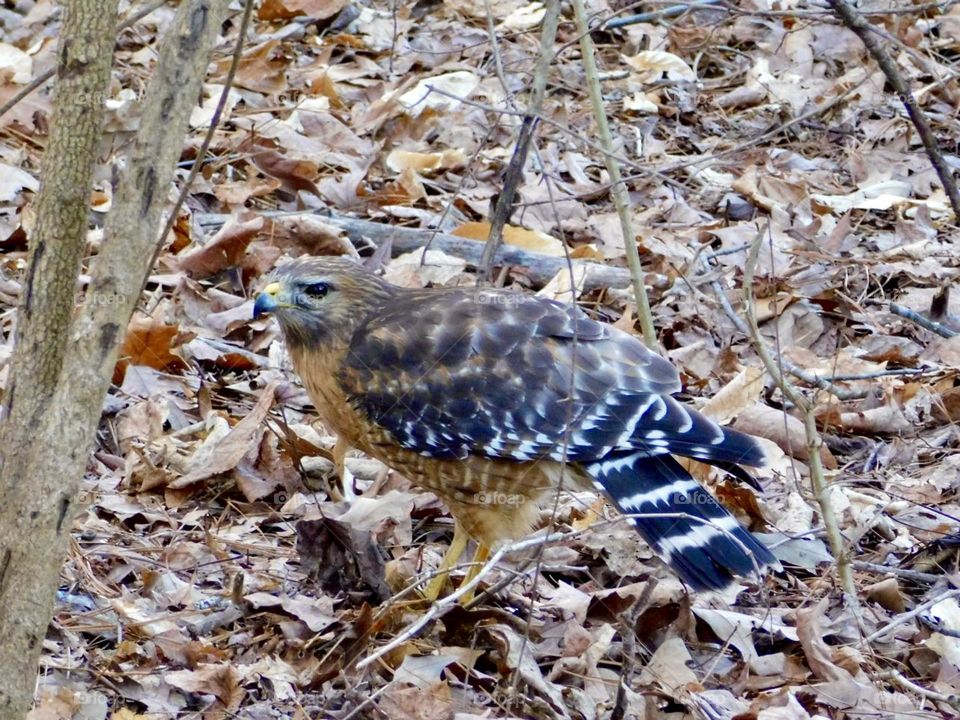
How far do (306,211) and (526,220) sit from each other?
125 cm

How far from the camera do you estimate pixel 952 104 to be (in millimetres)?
9180

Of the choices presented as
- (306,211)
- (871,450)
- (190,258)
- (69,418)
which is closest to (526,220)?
(306,211)

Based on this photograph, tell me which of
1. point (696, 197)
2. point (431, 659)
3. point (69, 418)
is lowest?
point (696, 197)

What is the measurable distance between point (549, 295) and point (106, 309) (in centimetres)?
396

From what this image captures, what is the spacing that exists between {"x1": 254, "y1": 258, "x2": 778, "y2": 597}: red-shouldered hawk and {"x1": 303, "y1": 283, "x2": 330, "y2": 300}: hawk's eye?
11cm

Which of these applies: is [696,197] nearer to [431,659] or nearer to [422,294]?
[422,294]

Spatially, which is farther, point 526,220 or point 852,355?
point 526,220

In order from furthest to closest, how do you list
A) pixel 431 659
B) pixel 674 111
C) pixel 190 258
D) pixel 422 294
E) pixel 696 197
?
pixel 674 111 < pixel 696 197 < pixel 190 258 < pixel 422 294 < pixel 431 659

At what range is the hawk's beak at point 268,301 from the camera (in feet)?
17.4

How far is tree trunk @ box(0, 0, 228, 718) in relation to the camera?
2814mm

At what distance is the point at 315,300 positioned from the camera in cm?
544

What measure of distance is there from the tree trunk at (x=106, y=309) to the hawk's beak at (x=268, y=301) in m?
2.39

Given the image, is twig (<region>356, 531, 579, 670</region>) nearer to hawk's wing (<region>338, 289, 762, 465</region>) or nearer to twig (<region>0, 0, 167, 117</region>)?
hawk's wing (<region>338, 289, 762, 465</region>)

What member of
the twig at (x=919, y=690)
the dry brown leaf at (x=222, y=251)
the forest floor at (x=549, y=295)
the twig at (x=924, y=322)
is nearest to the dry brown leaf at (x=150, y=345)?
the forest floor at (x=549, y=295)
